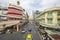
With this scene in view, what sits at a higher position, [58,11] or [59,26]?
[58,11]

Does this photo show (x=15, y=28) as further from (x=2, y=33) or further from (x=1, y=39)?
(x=1, y=39)

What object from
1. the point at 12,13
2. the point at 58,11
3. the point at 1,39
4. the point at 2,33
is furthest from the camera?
the point at 12,13

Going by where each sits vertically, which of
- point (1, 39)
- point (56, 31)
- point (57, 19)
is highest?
point (57, 19)

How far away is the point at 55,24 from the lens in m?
28.5

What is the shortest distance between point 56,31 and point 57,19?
3165mm

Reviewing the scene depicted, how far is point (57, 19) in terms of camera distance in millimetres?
28922

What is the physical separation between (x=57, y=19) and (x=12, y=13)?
3505 centimetres

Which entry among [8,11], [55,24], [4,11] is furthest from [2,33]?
[55,24]

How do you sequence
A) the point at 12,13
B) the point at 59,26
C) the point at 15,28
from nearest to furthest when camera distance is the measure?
the point at 59,26
the point at 15,28
the point at 12,13

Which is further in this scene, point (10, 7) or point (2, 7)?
point (10, 7)

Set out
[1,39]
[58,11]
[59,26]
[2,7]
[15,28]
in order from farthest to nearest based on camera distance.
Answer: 1. [15,28]
2. [2,7]
3. [1,39]
4. [58,11]
5. [59,26]

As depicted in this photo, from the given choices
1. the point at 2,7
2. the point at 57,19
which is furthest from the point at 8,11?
the point at 57,19

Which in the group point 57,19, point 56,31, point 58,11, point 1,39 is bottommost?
point 1,39

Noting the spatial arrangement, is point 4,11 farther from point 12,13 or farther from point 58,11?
point 58,11
